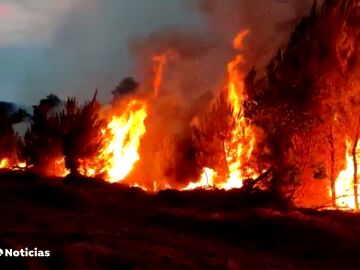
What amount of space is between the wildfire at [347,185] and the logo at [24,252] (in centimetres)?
1013

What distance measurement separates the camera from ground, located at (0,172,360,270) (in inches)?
359

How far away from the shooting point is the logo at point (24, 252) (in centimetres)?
830

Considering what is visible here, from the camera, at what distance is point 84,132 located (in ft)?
75.5

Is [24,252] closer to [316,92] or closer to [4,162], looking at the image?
[316,92]

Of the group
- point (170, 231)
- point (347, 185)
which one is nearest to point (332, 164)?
point (347, 185)

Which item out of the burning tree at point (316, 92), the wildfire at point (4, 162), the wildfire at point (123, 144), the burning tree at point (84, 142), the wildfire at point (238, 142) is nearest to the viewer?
the burning tree at point (316, 92)

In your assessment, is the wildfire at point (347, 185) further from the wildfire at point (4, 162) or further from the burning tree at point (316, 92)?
the wildfire at point (4, 162)

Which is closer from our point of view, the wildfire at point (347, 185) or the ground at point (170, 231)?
the ground at point (170, 231)

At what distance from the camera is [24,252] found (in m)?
8.62

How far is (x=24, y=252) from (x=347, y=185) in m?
11.3

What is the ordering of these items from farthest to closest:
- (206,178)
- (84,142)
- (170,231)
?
1. (84,142)
2. (206,178)
3. (170,231)

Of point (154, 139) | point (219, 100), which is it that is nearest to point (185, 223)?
point (219, 100)

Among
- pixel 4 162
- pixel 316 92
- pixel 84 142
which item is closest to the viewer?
pixel 316 92

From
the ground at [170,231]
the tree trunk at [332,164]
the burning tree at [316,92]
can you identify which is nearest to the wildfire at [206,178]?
the burning tree at [316,92]
